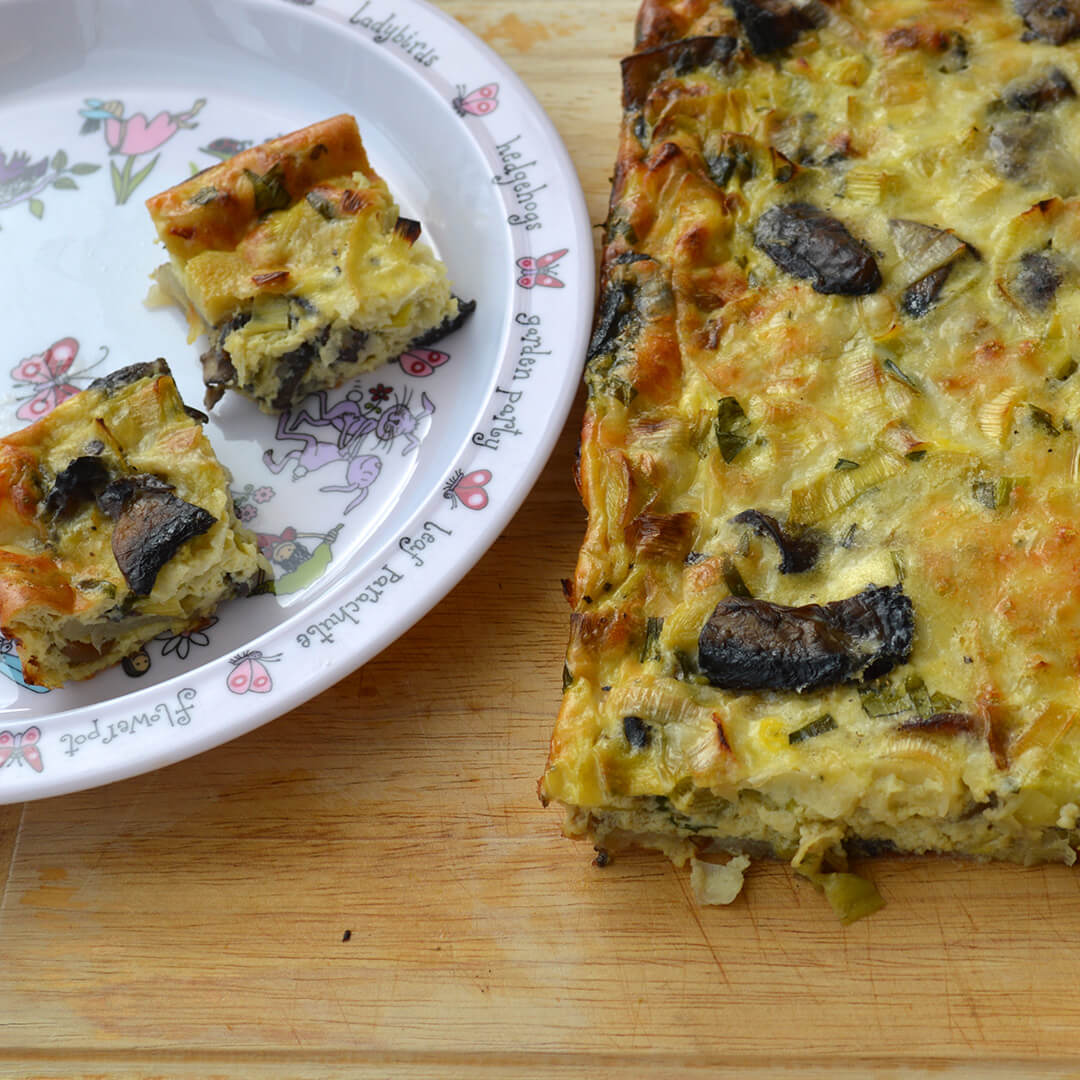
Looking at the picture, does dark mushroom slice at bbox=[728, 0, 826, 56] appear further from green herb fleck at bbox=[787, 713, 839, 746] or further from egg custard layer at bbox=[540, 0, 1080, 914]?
green herb fleck at bbox=[787, 713, 839, 746]

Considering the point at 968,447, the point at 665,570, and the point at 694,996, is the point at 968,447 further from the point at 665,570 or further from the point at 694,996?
the point at 694,996

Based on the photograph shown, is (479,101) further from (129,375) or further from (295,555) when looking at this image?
(295,555)

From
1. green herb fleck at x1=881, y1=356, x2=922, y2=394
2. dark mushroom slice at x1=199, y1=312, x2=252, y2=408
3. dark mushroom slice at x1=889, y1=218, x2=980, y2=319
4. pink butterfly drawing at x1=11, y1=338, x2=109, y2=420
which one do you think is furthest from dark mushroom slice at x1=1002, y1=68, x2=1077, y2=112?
pink butterfly drawing at x1=11, y1=338, x2=109, y2=420

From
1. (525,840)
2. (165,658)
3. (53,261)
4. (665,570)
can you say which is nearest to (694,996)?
(525,840)

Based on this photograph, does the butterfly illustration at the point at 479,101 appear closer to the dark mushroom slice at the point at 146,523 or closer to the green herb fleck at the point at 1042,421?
the dark mushroom slice at the point at 146,523

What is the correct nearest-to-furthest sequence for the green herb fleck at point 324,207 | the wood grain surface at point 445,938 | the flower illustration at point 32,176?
the wood grain surface at point 445,938 → the green herb fleck at point 324,207 → the flower illustration at point 32,176

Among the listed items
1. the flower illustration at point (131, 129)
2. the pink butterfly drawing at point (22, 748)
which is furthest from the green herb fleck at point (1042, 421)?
the flower illustration at point (131, 129)
